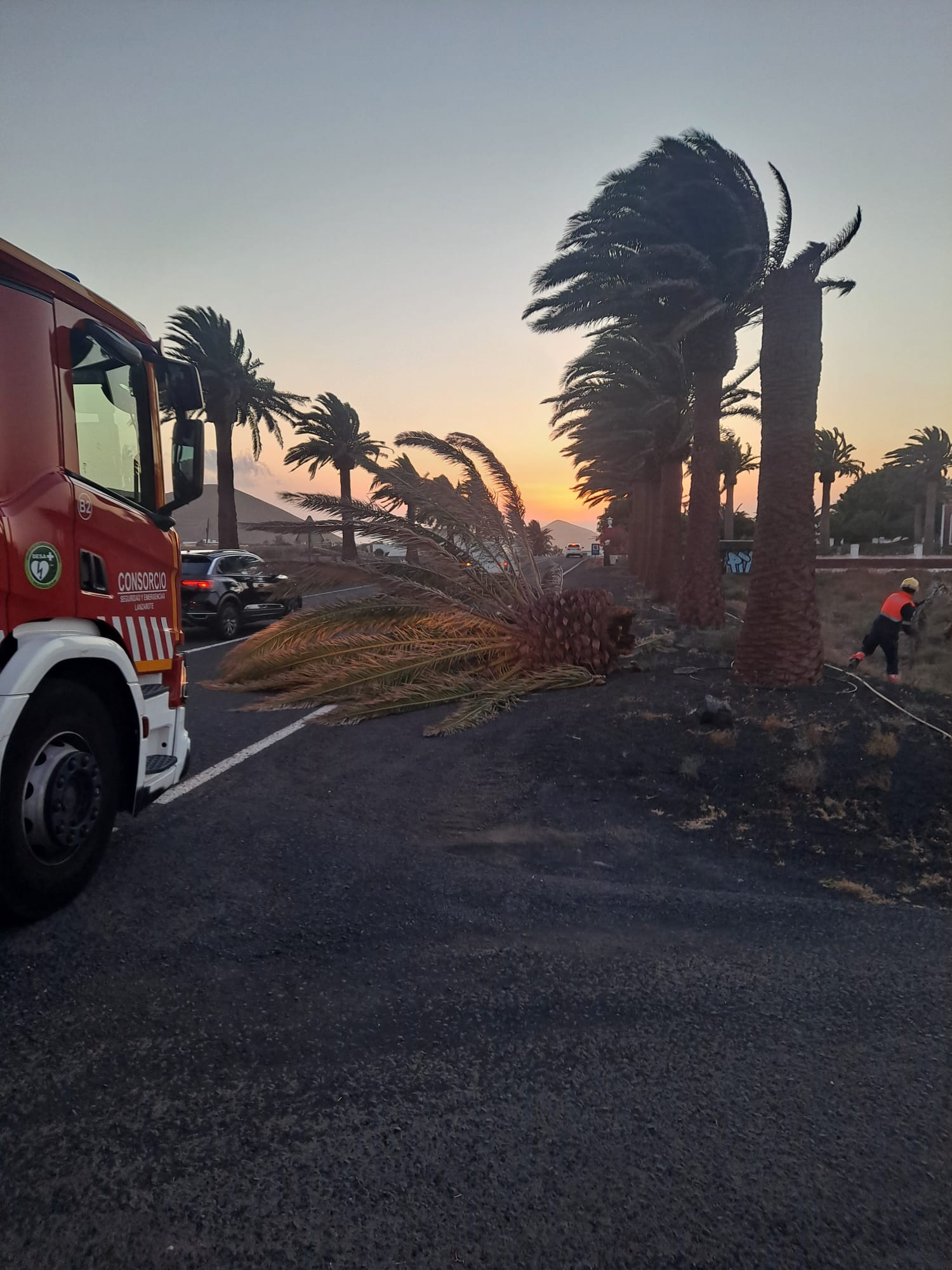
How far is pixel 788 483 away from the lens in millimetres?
9758

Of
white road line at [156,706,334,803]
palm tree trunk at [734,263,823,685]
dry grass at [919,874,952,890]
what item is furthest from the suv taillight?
palm tree trunk at [734,263,823,685]

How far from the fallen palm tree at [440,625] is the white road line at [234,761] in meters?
0.26

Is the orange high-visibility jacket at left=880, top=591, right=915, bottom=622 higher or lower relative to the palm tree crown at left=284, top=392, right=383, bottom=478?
lower

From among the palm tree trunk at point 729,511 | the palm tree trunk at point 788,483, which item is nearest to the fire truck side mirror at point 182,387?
the palm tree trunk at point 788,483

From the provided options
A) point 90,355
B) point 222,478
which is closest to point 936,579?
point 222,478

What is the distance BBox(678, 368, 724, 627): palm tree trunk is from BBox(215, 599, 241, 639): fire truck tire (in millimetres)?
9080

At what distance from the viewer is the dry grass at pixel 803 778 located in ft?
18.9

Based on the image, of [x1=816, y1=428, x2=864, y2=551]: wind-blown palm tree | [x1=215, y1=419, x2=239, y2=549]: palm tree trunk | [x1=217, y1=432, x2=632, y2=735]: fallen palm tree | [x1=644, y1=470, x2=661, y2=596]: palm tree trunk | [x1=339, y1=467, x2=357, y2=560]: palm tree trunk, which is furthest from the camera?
[x1=816, y1=428, x2=864, y2=551]: wind-blown palm tree

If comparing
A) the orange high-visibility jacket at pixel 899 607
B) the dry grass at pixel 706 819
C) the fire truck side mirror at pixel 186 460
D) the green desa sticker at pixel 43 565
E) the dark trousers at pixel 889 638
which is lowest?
the dry grass at pixel 706 819

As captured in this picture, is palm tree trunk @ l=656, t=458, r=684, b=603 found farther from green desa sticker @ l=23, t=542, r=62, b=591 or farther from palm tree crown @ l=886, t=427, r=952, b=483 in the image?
palm tree crown @ l=886, t=427, r=952, b=483

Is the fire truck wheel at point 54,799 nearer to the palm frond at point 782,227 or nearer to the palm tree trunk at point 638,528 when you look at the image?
the palm frond at point 782,227

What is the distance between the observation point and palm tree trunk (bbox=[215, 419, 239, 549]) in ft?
115

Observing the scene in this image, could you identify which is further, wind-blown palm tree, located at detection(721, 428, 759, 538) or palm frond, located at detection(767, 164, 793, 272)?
wind-blown palm tree, located at detection(721, 428, 759, 538)

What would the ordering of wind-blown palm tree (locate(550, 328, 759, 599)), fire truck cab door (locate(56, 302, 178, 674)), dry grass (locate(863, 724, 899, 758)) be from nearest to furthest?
1. fire truck cab door (locate(56, 302, 178, 674))
2. dry grass (locate(863, 724, 899, 758))
3. wind-blown palm tree (locate(550, 328, 759, 599))
